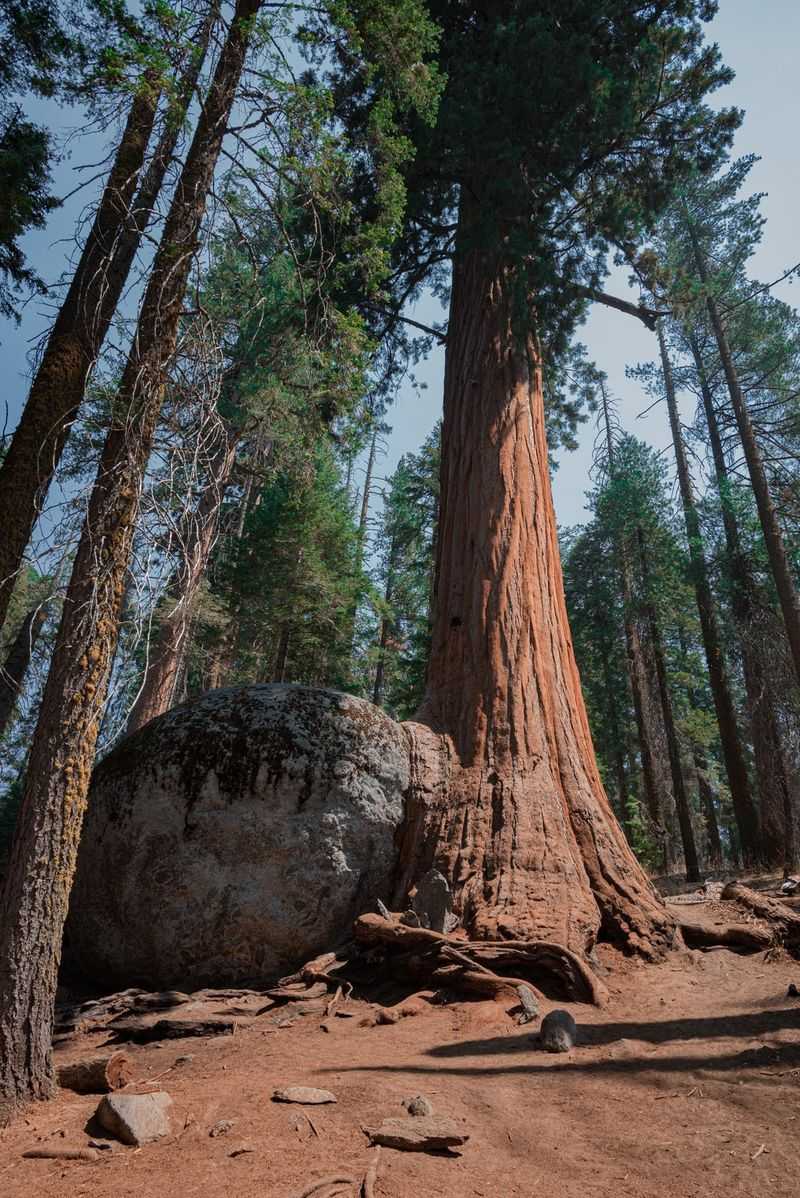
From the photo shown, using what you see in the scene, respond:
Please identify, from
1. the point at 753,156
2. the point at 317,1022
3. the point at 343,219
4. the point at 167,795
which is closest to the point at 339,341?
the point at 343,219

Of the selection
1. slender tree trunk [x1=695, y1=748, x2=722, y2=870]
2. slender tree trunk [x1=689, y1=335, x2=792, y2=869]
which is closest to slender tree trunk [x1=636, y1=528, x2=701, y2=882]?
slender tree trunk [x1=689, y1=335, x2=792, y2=869]

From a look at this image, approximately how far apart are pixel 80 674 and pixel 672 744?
1452 centimetres

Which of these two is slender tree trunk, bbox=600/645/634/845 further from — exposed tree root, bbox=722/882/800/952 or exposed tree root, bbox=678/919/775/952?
exposed tree root, bbox=678/919/775/952

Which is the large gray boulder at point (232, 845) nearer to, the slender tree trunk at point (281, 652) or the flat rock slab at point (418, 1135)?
the flat rock slab at point (418, 1135)

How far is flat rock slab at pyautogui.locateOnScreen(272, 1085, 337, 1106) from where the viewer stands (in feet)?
8.59

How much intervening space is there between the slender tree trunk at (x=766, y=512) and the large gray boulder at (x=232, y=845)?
819 centimetres

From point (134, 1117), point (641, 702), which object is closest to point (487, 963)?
point (134, 1117)

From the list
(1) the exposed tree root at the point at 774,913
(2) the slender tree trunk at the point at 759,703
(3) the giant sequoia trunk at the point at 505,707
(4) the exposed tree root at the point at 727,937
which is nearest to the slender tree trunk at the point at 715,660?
(2) the slender tree trunk at the point at 759,703

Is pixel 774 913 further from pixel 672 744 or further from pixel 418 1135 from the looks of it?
pixel 672 744

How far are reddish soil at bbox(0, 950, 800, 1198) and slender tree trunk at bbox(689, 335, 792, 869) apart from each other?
9141mm

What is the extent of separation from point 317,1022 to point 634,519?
15893 millimetres

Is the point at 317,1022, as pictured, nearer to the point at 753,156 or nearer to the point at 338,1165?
the point at 338,1165

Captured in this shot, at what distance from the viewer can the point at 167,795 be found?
5.00 metres

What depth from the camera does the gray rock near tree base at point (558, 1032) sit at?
3361mm
